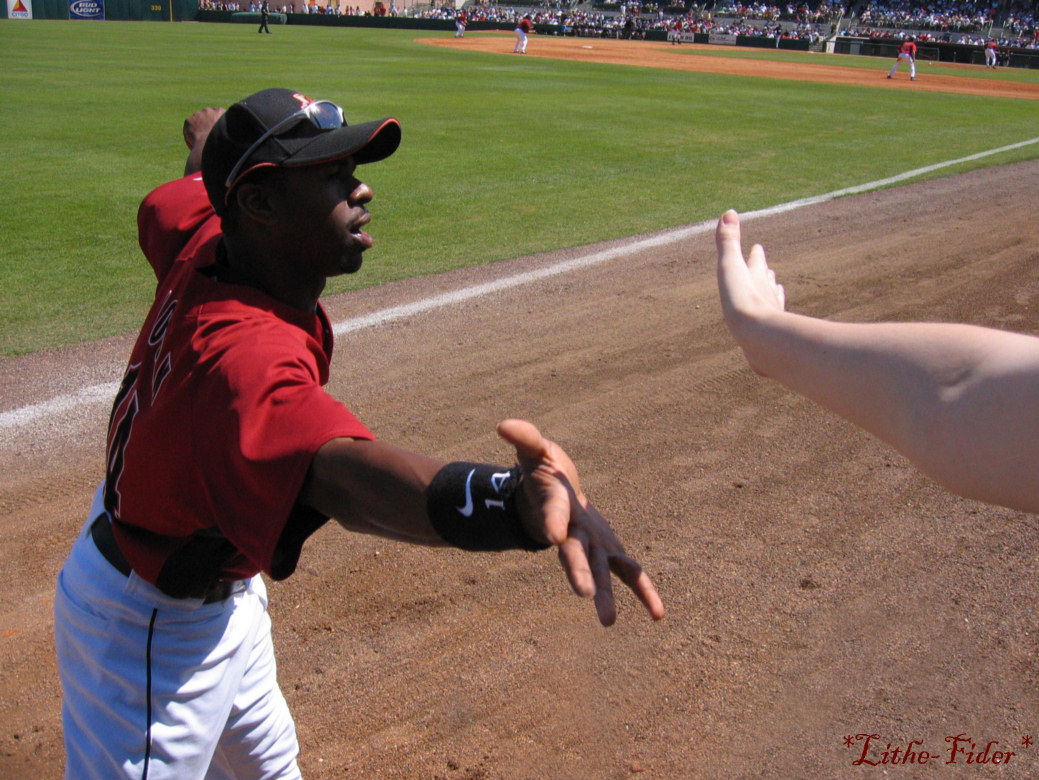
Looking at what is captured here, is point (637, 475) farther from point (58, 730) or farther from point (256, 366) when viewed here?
point (256, 366)

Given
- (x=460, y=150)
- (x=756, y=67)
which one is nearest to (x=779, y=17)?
(x=756, y=67)

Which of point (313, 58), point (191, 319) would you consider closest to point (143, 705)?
point (191, 319)

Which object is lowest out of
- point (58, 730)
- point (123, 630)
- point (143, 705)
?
point (58, 730)

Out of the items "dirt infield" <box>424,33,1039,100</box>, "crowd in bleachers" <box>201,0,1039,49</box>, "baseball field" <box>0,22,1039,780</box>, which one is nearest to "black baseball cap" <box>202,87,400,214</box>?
"baseball field" <box>0,22,1039,780</box>

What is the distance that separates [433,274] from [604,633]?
4.93 metres

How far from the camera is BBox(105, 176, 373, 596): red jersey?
1.54 meters

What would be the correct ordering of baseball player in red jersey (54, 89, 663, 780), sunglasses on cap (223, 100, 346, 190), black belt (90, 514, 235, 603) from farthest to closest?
black belt (90, 514, 235, 603)
sunglasses on cap (223, 100, 346, 190)
baseball player in red jersey (54, 89, 663, 780)

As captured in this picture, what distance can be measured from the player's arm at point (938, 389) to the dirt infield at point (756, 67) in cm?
2823

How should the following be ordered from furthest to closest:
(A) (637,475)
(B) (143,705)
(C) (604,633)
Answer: (A) (637,475), (C) (604,633), (B) (143,705)

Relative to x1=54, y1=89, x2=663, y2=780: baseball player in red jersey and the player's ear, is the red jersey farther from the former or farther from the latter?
the player's ear

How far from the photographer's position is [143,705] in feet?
6.64

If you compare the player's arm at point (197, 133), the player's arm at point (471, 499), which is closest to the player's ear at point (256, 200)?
the player's arm at point (471, 499)

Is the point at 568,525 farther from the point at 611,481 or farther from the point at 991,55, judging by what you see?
the point at 991,55

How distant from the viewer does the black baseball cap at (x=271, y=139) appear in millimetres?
1990
